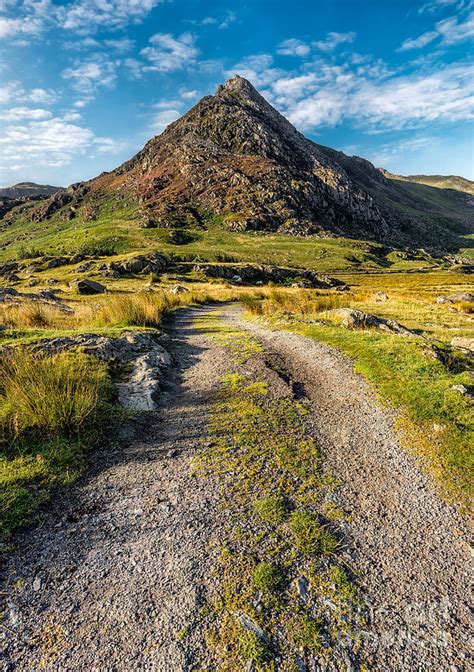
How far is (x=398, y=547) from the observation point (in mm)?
4316

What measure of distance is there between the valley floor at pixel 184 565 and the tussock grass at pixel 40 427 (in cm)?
38

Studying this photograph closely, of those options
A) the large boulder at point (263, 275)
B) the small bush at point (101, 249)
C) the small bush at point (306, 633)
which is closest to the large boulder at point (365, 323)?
the small bush at point (306, 633)

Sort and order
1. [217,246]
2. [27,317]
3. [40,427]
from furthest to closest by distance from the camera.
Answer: [217,246], [27,317], [40,427]

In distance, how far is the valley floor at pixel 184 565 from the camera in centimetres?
312

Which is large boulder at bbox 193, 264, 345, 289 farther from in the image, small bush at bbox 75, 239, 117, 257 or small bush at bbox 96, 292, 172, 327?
small bush at bbox 96, 292, 172, 327

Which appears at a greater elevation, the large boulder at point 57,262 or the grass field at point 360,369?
the grass field at point 360,369

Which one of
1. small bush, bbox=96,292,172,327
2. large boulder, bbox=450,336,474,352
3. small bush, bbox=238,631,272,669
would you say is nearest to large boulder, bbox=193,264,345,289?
small bush, bbox=96,292,172,327

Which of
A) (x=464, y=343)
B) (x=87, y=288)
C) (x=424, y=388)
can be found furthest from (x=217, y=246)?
(x=424, y=388)

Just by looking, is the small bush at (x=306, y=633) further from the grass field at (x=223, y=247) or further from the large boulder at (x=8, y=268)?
the large boulder at (x=8, y=268)

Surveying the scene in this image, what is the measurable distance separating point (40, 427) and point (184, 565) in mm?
4070

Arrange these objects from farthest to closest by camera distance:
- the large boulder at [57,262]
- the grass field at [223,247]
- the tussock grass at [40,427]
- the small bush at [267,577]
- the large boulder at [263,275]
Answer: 1. the grass field at [223,247]
2. the large boulder at [57,262]
3. the large boulder at [263,275]
4. the tussock grass at [40,427]
5. the small bush at [267,577]

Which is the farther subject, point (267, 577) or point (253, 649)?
point (267, 577)

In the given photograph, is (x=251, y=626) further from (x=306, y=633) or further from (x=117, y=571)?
(x=117, y=571)

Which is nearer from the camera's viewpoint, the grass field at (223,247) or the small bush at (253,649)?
the small bush at (253,649)
